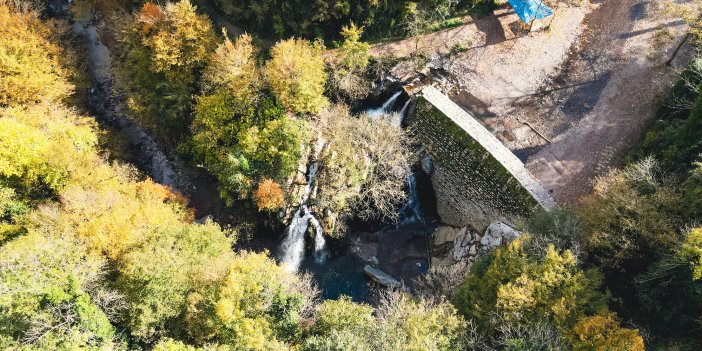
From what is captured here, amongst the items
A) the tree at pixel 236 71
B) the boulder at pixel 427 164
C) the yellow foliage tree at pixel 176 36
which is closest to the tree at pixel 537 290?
the boulder at pixel 427 164

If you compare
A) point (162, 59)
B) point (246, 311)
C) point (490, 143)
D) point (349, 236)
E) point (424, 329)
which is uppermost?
point (162, 59)

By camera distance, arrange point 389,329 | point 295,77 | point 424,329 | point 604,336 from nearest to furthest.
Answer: point 604,336 → point 424,329 → point 389,329 → point 295,77

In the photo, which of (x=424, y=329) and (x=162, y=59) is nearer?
(x=424, y=329)

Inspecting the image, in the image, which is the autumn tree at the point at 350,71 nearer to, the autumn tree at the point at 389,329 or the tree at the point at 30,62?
the autumn tree at the point at 389,329

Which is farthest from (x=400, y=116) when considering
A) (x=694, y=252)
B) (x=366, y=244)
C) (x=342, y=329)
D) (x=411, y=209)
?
(x=694, y=252)

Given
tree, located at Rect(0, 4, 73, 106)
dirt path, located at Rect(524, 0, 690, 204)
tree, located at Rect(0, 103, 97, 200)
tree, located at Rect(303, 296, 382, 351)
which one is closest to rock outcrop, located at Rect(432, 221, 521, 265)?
dirt path, located at Rect(524, 0, 690, 204)

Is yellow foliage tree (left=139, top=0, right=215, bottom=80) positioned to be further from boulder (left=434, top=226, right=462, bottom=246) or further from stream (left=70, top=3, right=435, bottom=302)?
boulder (left=434, top=226, right=462, bottom=246)

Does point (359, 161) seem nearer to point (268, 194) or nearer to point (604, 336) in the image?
point (268, 194)

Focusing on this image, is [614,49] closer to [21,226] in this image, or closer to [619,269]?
[619,269]
